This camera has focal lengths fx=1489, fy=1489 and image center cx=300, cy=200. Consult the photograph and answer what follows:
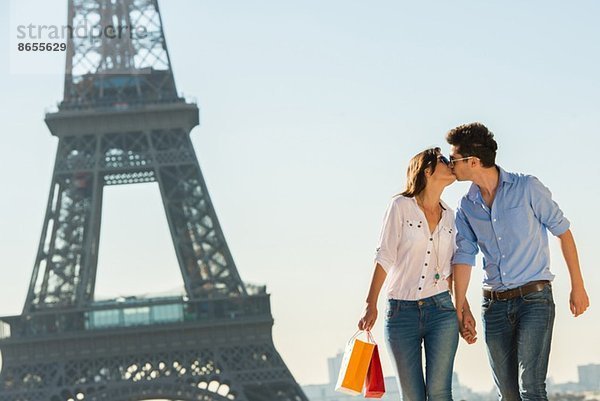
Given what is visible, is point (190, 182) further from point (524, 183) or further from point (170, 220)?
point (524, 183)

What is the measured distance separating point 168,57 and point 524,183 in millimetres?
44370

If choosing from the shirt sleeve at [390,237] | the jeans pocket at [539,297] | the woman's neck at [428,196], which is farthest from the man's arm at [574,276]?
the shirt sleeve at [390,237]

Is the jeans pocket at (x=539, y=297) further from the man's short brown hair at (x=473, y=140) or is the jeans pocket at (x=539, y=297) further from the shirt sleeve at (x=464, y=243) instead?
the man's short brown hair at (x=473, y=140)

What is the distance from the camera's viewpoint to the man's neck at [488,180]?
26.0 ft

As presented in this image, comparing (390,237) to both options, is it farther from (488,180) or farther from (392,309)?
(488,180)

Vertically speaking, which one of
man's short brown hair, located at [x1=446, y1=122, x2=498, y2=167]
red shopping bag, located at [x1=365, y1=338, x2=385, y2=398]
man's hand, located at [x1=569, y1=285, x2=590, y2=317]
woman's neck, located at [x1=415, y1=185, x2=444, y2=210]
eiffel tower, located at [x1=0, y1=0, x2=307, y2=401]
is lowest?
red shopping bag, located at [x1=365, y1=338, x2=385, y2=398]

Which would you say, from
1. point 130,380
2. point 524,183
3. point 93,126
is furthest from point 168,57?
point 524,183

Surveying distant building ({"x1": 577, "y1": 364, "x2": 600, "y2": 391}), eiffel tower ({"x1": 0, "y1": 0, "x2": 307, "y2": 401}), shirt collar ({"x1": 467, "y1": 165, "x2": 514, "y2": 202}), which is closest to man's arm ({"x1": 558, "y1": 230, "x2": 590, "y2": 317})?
shirt collar ({"x1": 467, "y1": 165, "x2": 514, "y2": 202})

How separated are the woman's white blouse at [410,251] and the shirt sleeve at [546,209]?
19.8 inches

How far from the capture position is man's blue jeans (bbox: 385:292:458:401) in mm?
7574

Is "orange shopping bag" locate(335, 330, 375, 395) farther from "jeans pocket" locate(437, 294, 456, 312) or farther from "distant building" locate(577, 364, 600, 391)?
"distant building" locate(577, 364, 600, 391)

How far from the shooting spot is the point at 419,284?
7.68 m

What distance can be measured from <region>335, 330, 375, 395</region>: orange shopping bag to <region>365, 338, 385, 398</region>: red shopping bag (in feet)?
0.13

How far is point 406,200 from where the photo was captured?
25.5 ft
